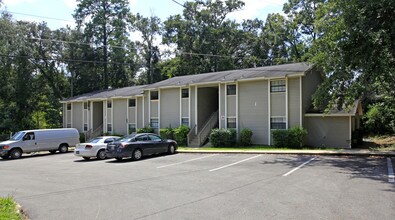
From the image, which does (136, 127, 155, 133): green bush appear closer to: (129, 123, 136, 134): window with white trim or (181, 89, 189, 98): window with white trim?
(129, 123, 136, 134): window with white trim

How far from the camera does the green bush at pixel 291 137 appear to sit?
72.1ft

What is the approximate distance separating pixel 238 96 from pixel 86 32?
36607mm

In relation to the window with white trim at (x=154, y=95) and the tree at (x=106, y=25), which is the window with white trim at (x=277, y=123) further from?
the tree at (x=106, y=25)

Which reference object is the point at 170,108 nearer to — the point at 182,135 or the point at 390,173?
the point at 182,135

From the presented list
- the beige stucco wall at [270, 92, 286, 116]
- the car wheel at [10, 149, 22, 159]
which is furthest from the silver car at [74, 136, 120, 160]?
the beige stucco wall at [270, 92, 286, 116]

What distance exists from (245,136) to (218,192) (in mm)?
15320

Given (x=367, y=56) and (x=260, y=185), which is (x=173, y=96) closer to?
(x=367, y=56)

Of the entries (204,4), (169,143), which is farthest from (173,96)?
(204,4)

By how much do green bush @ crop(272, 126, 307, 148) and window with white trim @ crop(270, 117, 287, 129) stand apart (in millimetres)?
1436

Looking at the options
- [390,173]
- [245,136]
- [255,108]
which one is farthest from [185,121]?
[390,173]

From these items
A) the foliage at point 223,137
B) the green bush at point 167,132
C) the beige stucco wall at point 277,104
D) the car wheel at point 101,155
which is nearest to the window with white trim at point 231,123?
the foliage at point 223,137

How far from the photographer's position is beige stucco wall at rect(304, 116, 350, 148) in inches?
888

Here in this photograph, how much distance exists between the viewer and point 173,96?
99.0 feet

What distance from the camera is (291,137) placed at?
72.3 feet
